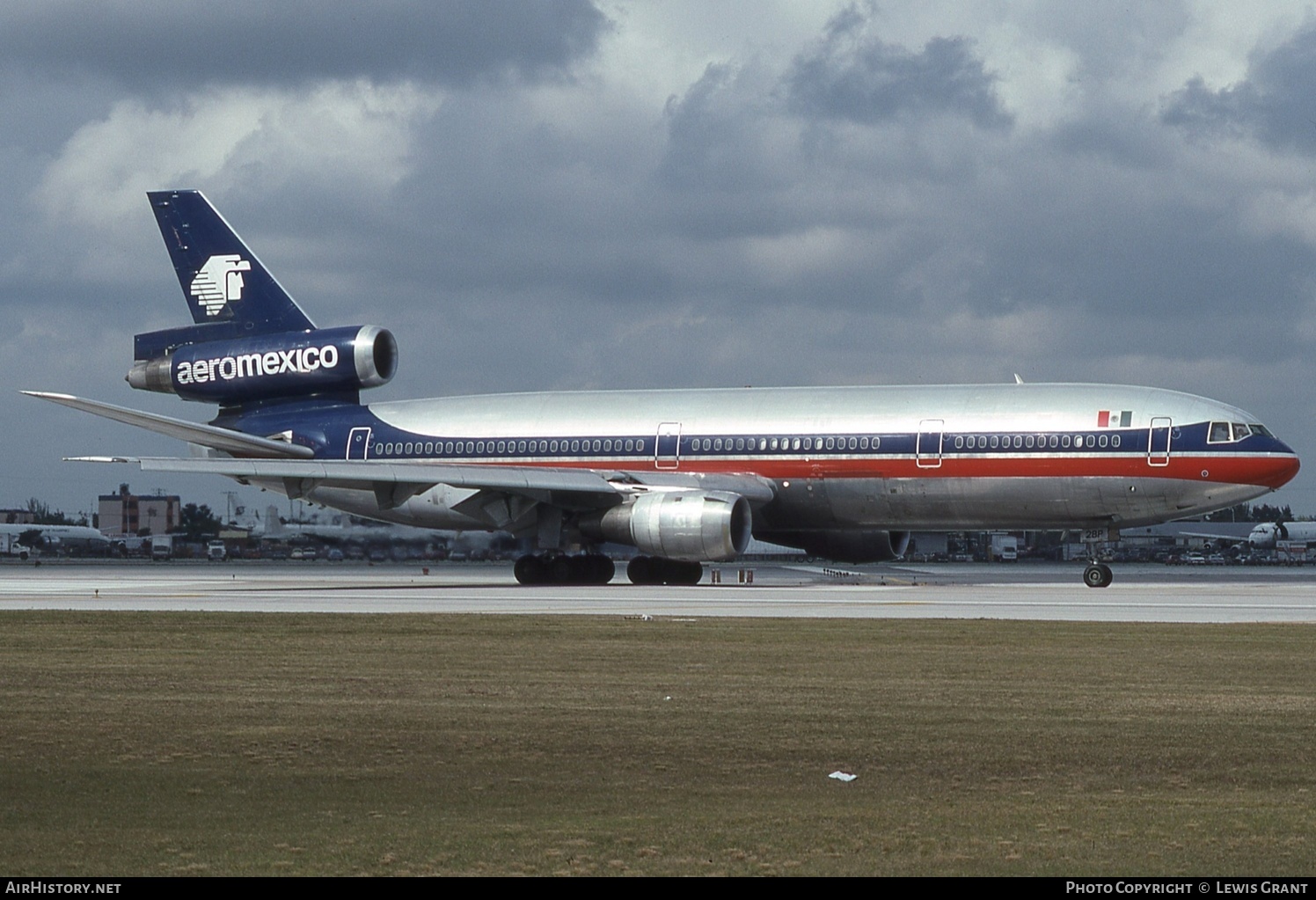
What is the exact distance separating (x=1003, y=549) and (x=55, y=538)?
77415 millimetres

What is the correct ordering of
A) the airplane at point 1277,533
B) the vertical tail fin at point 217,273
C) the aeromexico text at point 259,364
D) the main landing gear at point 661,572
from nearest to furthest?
the main landing gear at point 661,572
the aeromexico text at point 259,364
the vertical tail fin at point 217,273
the airplane at point 1277,533

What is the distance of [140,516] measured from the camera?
103750 millimetres

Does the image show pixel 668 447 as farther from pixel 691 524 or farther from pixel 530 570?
pixel 691 524

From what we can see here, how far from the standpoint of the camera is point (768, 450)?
135 ft

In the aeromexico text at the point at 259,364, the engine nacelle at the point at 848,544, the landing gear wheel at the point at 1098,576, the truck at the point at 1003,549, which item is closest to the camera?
the landing gear wheel at the point at 1098,576

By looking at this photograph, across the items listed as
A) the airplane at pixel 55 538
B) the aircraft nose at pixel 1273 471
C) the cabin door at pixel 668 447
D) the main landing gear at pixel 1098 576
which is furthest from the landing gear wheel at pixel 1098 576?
the airplane at pixel 55 538

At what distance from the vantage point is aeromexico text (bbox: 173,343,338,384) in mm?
46344

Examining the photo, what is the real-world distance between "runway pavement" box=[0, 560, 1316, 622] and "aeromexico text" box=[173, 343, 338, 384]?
5.83 m

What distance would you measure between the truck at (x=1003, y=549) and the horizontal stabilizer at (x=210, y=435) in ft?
205

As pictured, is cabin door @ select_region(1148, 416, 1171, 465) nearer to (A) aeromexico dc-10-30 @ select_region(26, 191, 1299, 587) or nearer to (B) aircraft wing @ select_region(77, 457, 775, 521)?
(A) aeromexico dc-10-30 @ select_region(26, 191, 1299, 587)

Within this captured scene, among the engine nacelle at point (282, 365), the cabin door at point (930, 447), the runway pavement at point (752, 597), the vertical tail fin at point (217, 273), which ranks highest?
the vertical tail fin at point (217, 273)

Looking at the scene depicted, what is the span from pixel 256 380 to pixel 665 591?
15730 millimetres

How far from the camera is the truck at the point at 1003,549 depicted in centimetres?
10394

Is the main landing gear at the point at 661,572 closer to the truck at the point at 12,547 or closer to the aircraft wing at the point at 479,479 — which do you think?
the aircraft wing at the point at 479,479
